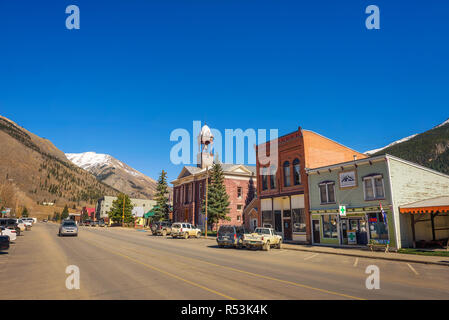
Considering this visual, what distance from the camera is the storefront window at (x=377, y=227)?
24.3 metres

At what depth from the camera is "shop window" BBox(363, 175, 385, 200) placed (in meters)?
25.0

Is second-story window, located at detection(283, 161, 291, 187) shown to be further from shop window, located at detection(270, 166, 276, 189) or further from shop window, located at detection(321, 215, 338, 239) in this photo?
shop window, located at detection(321, 215, 338, 239)

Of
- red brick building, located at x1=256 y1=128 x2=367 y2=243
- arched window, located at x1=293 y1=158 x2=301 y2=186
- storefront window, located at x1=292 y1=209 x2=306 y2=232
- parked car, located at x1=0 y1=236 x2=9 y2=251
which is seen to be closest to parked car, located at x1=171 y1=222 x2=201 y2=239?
red brick building, located at x1=256 y1=128 x2=367 y2=243

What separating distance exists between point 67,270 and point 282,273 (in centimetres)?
844

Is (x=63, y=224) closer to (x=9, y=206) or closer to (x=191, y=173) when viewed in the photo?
(x=191, y=173)

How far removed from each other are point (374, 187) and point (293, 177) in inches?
376

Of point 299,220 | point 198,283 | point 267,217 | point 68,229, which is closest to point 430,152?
point 267,217

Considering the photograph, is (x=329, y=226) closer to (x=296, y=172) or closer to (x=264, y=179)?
(x=296, y=172)

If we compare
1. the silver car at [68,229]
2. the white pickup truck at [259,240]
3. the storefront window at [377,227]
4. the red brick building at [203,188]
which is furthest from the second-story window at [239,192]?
the storefront window at [377,227]

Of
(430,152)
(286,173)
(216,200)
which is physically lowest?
(216,200)

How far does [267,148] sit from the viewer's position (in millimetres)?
37625

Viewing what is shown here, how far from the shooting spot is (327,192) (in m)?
29.3

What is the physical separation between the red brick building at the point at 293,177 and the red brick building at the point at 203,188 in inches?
622

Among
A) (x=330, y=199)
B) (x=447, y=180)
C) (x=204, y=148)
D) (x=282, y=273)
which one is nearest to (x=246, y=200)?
(x=204, y=148)
